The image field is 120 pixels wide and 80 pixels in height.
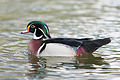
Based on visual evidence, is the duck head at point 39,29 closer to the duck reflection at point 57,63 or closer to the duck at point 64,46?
the duck at point 64,46

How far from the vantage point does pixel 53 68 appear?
34.2 feet

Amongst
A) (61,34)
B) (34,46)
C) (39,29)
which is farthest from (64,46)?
(61,34)

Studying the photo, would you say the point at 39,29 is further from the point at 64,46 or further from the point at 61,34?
the point at 61,34

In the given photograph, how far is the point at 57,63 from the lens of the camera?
11102 mm

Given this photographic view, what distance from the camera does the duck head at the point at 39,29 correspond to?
12281 millimetres

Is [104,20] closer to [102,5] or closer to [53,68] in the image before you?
[102,5]

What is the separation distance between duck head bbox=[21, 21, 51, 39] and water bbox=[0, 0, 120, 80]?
0.78m

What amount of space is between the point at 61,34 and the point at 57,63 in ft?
13.2

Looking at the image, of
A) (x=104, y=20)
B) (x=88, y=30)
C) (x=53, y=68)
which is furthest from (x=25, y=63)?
(x=104, y=20)

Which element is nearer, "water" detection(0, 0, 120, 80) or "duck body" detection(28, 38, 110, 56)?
"water" detection(0, 0, 120, 80)

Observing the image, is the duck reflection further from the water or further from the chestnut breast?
the chestnut breast

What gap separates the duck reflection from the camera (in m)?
10.0

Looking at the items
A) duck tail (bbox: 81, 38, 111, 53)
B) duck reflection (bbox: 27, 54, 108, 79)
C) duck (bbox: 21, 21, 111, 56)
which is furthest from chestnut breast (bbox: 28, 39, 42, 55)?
duck tail (bbox: 81, 38, 111, 53)

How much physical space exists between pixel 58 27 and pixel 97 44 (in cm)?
473
